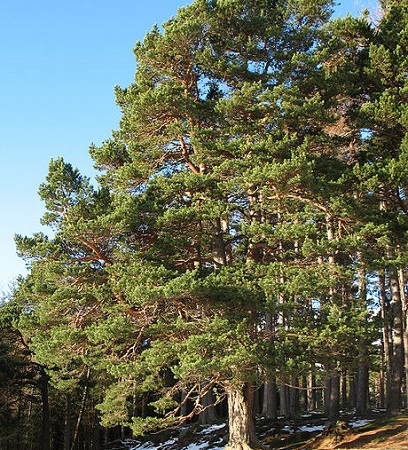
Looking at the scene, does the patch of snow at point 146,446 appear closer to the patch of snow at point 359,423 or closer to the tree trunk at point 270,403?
Answer: the tree trunk at point 270,403

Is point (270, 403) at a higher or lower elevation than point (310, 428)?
higher

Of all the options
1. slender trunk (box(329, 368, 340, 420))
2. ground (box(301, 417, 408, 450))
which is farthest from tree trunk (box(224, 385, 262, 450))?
slender trunk (box(329, 368, 340, 420))

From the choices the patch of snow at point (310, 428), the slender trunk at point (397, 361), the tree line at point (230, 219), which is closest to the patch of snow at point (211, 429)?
the patch of snow at point (310, 428)

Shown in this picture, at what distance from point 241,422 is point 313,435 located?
399cm

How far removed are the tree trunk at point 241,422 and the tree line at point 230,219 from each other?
0.04m

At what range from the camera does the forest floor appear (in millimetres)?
12906

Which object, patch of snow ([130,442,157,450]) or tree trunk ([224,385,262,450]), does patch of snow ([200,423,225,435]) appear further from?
tree trunk ([224,385,262,450])

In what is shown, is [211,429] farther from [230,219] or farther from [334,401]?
[230,219]

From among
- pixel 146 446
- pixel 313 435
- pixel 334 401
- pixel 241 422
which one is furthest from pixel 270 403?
pixel 241 422

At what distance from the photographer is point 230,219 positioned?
50.4 ft

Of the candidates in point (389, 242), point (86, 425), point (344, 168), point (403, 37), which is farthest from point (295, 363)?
point (86, 425)

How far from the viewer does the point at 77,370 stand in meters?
13.1

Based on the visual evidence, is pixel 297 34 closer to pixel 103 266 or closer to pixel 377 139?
pixel 377 139

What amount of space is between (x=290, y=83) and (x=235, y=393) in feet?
29.7
